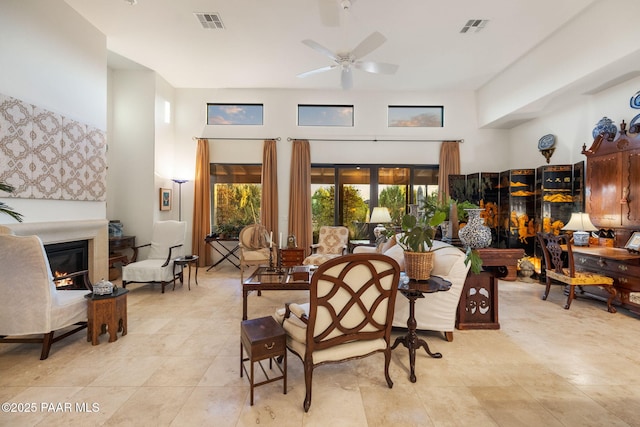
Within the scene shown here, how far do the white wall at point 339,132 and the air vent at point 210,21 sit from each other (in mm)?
2351

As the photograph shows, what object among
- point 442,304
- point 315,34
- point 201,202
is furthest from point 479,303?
point 201,202

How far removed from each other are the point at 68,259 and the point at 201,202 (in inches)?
109

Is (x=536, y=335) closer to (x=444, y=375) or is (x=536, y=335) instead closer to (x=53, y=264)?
(x=444, y=375)

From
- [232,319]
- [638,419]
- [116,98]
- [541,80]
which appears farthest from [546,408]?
[116,98]

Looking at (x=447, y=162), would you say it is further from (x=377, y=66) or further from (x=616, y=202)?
(x=377, y=66)

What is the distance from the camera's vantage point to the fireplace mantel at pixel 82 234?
337cm

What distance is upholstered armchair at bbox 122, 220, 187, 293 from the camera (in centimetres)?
451

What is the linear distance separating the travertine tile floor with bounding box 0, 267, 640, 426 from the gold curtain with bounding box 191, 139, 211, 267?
327cm

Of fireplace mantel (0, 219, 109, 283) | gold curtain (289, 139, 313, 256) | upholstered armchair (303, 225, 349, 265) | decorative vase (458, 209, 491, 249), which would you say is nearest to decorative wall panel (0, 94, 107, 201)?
fireplace mantel (0, 219, 109, 283)

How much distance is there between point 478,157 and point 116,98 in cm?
795

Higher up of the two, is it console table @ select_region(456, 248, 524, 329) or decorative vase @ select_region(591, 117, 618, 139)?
decorative vase @ select_region(591, 117, 618, 139)

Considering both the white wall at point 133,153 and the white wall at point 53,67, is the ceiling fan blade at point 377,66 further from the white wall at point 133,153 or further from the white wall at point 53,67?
the white wall at point 133,153

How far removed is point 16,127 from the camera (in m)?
3.28

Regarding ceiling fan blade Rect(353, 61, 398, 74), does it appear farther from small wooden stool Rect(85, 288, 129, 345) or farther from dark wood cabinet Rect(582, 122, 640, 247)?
small wooden stool Rect(85, 288, 129, 345)
